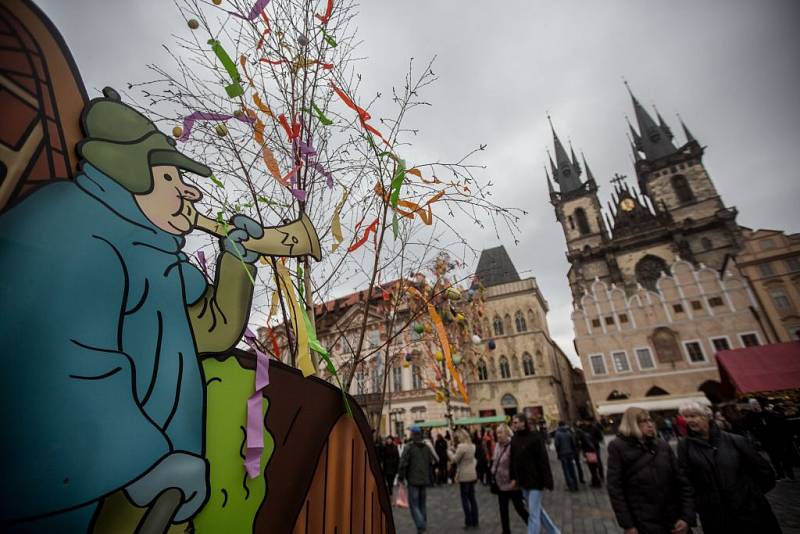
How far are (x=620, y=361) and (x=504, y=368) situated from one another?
364 inches

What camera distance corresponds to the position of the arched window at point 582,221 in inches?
1671

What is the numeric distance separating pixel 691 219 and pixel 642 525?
146 feet

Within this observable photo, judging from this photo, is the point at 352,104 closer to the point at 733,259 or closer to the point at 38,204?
the point at 38,204

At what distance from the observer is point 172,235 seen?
1648 mm

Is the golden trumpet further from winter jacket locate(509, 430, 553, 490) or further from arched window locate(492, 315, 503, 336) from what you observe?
arched window locate(492, 315, 503, 336)

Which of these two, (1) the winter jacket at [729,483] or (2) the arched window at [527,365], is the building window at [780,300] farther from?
(1) the winter jacket at [729,483]

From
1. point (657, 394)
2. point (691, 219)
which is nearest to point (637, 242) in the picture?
point (691, 219)

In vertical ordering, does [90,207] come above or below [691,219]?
below

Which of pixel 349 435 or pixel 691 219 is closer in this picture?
pixel 349 435

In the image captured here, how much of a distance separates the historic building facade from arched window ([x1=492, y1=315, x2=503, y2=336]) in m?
6.82

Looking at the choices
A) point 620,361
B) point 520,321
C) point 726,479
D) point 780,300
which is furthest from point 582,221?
point 726,479

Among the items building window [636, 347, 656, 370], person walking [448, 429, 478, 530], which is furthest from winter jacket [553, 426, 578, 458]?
building window [636, 347, 656, 370]

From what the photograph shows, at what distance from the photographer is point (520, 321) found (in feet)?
102

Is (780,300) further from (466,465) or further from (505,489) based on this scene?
(505,489)
